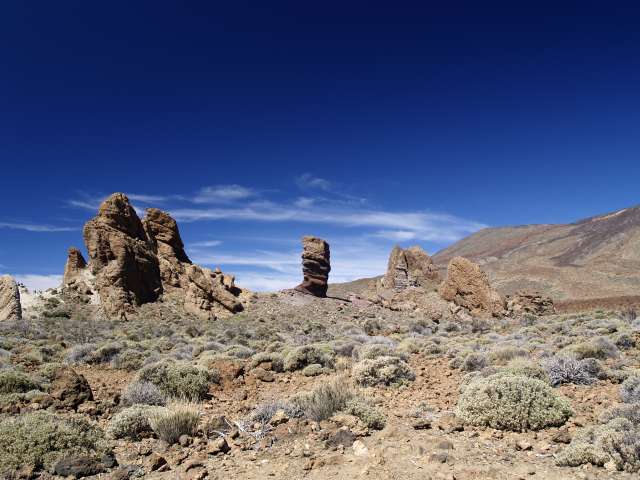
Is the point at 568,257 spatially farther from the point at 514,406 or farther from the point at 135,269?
the point at 514,406

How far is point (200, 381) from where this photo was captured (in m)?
9.63

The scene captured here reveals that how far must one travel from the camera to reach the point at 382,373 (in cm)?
976

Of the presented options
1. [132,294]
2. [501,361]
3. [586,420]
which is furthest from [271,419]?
[132,294]

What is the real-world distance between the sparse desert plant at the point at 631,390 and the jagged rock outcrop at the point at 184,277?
30.3 metres

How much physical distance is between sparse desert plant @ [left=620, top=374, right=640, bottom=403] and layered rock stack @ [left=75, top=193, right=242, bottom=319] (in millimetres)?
30255

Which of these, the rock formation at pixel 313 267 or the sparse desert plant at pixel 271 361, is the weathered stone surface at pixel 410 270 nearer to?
the rock formation at pixel 313 267

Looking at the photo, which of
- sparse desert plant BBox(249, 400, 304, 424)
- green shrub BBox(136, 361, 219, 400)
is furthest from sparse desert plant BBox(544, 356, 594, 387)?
green shrub BBox(136, 361, 219, 400)

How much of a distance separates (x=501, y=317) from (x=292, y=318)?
56.2 feet

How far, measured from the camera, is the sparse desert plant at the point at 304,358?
1232cm

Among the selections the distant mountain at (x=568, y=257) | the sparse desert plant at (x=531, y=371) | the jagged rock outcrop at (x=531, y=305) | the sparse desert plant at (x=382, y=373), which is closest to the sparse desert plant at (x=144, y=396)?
the sparse desert plant at (x=382, y=373)

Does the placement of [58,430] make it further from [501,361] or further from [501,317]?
[501,317]

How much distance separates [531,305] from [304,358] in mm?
30625

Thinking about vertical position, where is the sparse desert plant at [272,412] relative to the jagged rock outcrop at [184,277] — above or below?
below

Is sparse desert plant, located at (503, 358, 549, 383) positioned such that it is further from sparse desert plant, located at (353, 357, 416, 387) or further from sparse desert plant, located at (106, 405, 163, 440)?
sparse desert plant, located at (106, 405, 163, 440)
